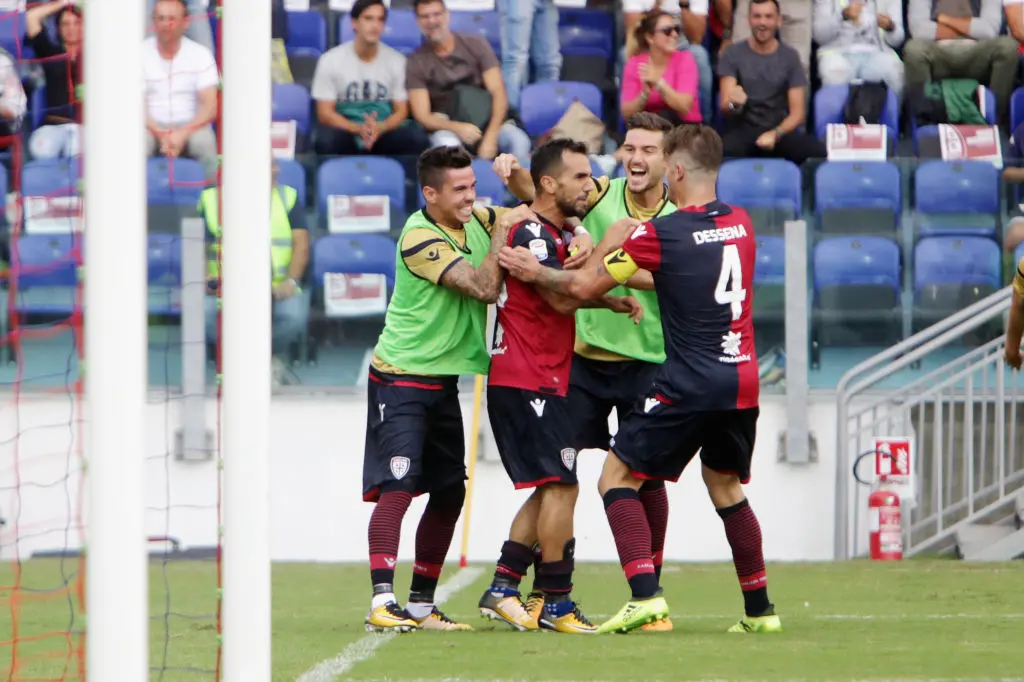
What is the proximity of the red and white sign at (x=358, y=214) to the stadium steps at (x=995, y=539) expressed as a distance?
4124 mm

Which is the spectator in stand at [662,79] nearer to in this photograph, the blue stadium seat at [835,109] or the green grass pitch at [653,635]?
the blue stadium seat at [835,109]

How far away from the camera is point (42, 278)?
966 centimetres

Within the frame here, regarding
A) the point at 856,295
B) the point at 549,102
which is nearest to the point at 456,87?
the point at 549,102

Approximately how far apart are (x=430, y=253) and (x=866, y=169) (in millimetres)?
5280

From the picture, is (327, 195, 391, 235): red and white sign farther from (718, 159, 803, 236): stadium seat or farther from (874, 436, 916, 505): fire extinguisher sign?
(874, 436, 916, 505): fire extinguisher sign

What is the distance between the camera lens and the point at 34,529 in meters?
10.7

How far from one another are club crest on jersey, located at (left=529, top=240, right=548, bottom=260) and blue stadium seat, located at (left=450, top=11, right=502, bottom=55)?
6.49m

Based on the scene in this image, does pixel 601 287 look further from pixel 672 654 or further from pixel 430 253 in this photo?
pixel 672 654

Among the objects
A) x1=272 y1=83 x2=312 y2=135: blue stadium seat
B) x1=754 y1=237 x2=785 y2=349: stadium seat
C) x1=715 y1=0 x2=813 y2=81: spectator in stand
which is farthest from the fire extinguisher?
x1=272 y1=83 x2=312 y2=135: blue stadium seat

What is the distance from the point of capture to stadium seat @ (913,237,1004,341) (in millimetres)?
10734

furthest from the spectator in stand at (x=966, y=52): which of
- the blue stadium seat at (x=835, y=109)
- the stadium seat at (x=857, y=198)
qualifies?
the stadium seat at (x=857, y=198)

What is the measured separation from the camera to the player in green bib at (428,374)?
21.7 ft

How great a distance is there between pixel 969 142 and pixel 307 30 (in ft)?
16.7

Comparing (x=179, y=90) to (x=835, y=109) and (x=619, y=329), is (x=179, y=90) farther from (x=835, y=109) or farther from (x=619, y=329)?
(x=835, y=109)
